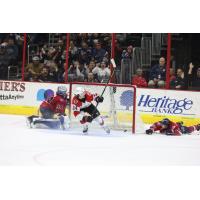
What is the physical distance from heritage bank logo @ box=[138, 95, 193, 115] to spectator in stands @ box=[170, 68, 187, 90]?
200mm

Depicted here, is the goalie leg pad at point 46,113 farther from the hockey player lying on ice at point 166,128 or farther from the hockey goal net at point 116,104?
the hockey player lying on ice at point 166,128

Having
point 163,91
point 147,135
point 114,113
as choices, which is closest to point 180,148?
point 147,135

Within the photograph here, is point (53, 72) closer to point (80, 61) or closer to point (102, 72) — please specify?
point (80, 61)

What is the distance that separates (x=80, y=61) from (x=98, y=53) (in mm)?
356

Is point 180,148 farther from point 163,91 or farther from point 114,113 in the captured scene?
point 163,91

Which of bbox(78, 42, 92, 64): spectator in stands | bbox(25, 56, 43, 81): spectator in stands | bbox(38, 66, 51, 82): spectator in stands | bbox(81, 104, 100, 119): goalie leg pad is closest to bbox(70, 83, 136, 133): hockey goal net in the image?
bbox(81, 104, 100, 119): goalie leg pad

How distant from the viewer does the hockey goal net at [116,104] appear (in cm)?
745

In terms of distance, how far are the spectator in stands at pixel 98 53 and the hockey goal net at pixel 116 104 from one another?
46.6 inches

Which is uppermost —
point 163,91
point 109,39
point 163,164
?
point 109,39

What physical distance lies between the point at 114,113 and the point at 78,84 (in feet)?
2.34

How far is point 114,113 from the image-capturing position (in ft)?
24.5

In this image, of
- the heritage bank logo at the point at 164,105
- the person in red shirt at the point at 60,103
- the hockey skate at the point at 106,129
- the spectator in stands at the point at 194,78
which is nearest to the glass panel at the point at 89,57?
the heritage bank logo at the point at 164,105

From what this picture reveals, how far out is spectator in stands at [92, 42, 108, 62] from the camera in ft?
28.4

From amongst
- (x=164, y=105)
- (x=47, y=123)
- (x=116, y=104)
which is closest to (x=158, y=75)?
(x=164, y=105)
